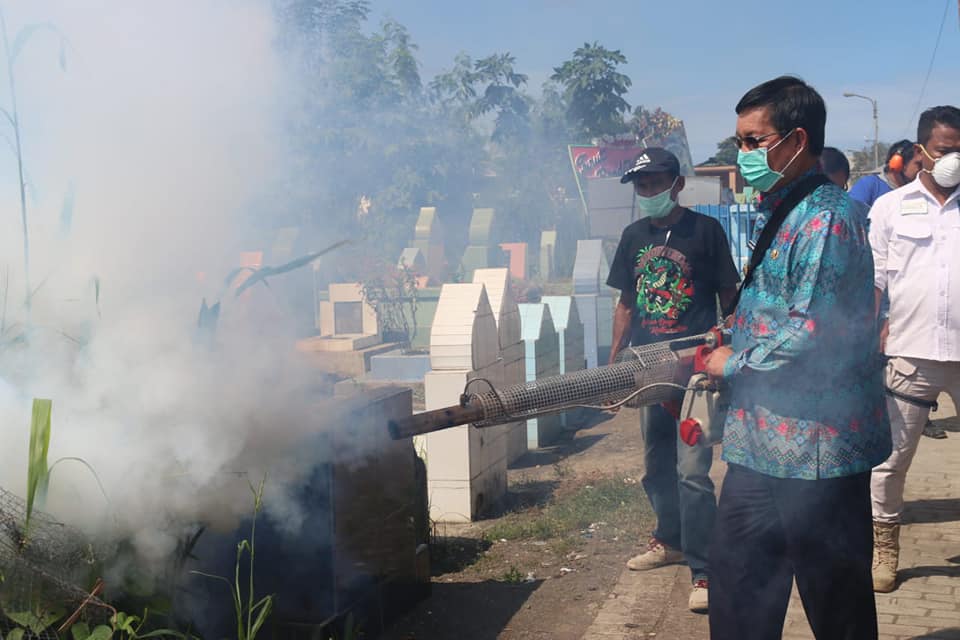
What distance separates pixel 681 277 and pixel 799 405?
1.67 meters

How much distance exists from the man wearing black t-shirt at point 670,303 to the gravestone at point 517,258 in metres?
18.7

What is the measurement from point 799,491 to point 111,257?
269 centimetres

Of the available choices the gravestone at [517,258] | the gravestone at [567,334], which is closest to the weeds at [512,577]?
the gravestone at [567,334]

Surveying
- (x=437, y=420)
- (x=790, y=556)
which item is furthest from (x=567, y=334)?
(x=790, y=556)

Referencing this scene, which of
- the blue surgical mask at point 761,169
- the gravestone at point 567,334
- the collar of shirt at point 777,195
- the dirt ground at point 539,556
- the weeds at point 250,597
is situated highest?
the blue surgical mask at point 761,169

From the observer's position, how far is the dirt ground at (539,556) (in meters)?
3.85

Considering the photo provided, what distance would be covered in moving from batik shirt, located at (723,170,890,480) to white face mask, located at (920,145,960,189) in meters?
1.52

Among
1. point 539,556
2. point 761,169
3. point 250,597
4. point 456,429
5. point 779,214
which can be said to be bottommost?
point 539,556

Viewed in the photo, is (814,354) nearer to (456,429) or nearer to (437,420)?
(437,420)

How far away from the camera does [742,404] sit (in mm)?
Result: 2580

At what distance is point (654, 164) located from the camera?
4195mm

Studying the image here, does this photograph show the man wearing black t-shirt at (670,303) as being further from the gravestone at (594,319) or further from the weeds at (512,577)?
the gravestone at (594,319)

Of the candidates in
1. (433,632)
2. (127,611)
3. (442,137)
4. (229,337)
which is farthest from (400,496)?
(442,137)

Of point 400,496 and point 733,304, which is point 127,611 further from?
point 733,304
